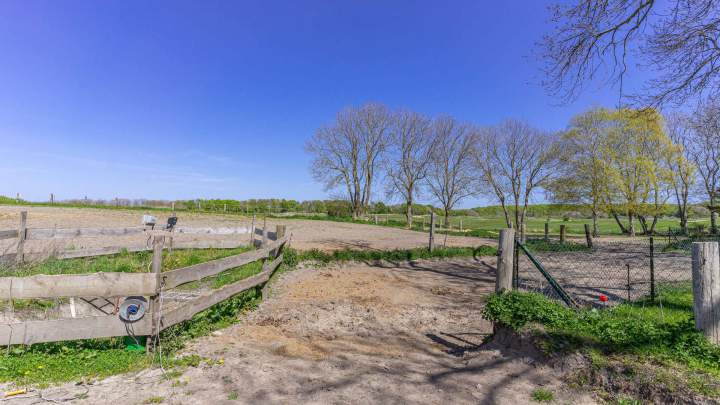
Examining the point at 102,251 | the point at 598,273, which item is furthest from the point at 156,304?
the point at 598,273

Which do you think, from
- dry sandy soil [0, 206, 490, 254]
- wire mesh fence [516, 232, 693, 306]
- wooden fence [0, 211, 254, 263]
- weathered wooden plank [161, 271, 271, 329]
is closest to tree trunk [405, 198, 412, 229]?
dry sandy soil [0, 206, 490, 254]

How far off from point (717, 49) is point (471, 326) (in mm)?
8495

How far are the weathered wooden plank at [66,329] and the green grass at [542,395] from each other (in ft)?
14.0

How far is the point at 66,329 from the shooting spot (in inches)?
154

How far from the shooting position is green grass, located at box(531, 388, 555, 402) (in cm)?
334

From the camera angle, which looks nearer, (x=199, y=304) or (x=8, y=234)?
(x=199, y=304)

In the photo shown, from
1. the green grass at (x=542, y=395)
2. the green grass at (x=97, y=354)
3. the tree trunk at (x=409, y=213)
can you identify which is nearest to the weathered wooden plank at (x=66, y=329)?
the green grass at (x=97, y=354)

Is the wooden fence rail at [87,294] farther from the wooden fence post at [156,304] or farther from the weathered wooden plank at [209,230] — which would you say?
the weathered wooden plank at [209,230]

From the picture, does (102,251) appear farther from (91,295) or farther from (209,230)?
(91,295)

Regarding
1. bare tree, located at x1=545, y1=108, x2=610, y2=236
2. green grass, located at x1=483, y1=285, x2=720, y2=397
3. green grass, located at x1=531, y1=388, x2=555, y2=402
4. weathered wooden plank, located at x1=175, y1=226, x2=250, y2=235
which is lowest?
green grass, located at x1=531, y1=388, x2=555, y2=402

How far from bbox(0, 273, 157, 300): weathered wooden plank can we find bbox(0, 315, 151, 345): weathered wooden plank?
0.30m

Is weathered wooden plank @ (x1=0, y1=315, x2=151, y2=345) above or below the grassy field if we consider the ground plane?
below

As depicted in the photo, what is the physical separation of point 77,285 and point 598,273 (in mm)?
12538

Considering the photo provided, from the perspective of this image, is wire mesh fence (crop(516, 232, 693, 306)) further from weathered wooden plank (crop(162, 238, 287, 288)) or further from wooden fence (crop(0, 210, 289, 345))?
wooden fence (crop(0, 210, 289, 345))
